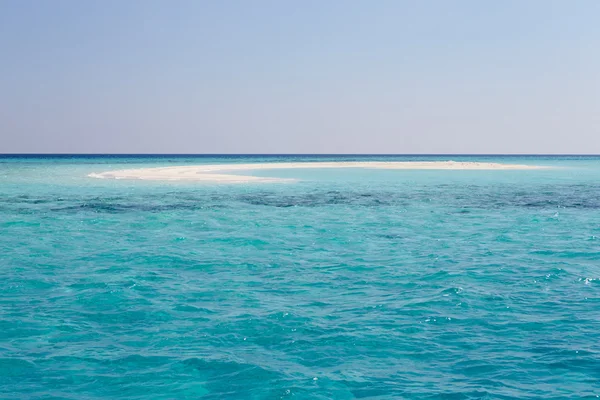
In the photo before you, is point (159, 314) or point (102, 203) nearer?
point (159, 314)

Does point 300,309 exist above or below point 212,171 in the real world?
below

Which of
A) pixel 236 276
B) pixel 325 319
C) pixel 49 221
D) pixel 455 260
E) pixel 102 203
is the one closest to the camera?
pixel 325 319

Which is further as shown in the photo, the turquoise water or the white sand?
the white sand

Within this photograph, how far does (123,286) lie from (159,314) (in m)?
2.54

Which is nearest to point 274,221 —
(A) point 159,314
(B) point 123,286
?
(B) point 123,286

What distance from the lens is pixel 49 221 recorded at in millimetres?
24844

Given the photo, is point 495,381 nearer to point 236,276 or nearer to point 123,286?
point 236,276

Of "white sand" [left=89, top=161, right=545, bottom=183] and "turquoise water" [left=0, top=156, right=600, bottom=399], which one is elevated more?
"white sand" [left=89, top=161, right=545, bottom=183]

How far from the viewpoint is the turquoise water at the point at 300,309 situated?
27.3 ft

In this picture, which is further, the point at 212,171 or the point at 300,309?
the point at 212,171

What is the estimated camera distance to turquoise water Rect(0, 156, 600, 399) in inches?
328

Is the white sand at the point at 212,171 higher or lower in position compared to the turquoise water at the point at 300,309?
higher

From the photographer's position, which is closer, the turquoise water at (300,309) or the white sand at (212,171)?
the turquoise water at (300,309)

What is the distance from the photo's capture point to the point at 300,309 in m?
11.5
